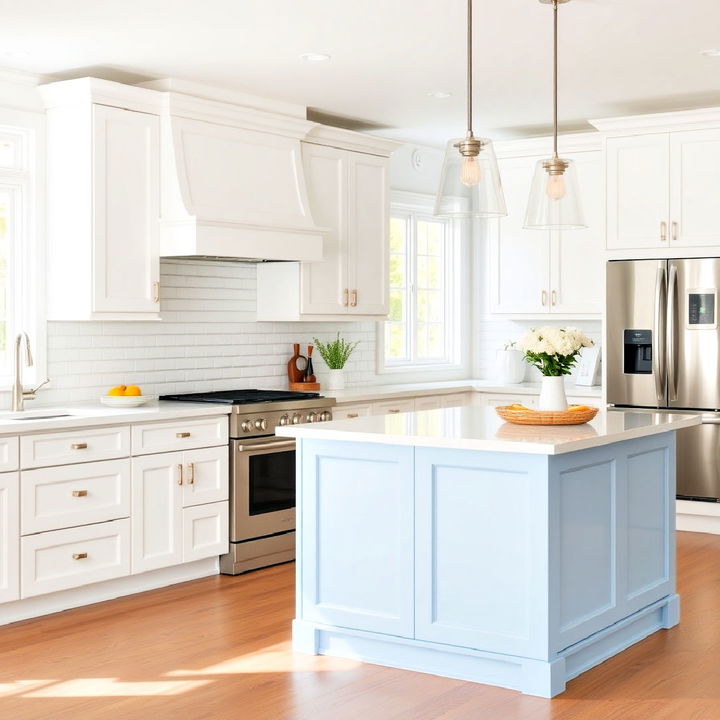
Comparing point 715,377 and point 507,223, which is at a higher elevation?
point 507,223

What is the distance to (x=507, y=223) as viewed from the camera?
7.84 m

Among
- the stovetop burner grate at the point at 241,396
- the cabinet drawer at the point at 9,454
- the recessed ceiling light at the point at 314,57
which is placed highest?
the recessed ceiling light at the point at 314,57

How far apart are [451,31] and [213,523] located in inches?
108

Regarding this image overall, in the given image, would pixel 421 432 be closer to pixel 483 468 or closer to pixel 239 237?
pixel 483 468

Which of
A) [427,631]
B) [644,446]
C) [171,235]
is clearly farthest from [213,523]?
[644,446]

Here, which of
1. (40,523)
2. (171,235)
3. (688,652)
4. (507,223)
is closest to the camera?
(688,652)

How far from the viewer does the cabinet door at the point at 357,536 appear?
13.7ft

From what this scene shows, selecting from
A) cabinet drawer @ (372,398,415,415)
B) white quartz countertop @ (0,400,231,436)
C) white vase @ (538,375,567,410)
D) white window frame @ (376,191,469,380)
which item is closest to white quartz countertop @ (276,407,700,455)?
white vase @ (538,375,567,410)

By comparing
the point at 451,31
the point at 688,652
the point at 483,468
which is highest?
the point at 451,31

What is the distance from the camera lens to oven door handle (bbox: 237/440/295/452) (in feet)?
19.2

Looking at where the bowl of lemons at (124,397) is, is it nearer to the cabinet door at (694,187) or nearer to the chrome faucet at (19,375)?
the chrome faucet at (19,375)

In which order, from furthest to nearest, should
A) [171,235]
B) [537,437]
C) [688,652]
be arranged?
[171,235]
[688,652]
[537,437]

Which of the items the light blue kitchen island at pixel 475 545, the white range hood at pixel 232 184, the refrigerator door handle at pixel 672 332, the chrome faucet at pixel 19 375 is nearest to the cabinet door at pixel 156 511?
the chrome faucet at pixel 19 375

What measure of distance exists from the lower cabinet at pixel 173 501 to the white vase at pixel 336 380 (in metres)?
1.43
